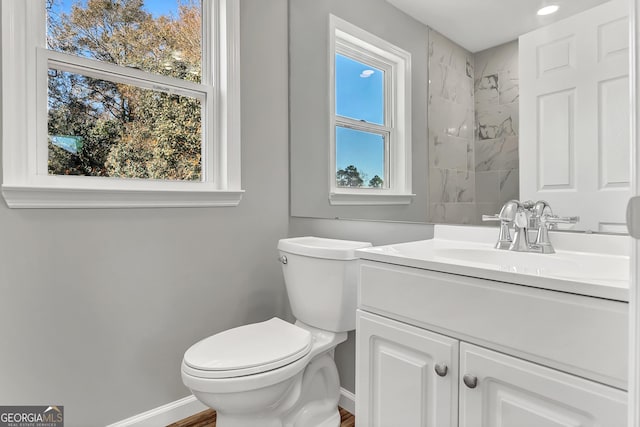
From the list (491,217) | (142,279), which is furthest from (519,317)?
(142,279)

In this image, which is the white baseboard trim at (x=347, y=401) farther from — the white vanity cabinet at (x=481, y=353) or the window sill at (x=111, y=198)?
the window sill at (x=111, y=198)

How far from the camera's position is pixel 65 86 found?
1.40 meters

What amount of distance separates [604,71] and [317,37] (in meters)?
1.33

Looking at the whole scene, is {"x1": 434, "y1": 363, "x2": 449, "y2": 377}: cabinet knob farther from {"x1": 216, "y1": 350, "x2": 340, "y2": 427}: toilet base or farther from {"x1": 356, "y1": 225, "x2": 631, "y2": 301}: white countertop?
{"x1": 216, "y1": 350, "x2": 340, "y2": 427}: toilet base

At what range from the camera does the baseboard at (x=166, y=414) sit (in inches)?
59.3

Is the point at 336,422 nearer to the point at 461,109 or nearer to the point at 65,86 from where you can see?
the point at 461,109

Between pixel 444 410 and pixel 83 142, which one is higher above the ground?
pixel 83 142

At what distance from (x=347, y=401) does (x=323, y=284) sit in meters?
0.67

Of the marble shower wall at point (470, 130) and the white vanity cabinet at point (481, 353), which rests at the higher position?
the marble shower wall at point (470, 130)

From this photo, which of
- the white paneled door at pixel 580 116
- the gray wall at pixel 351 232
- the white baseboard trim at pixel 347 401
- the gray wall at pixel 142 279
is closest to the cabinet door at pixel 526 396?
the white paneled door at pixel 580 116

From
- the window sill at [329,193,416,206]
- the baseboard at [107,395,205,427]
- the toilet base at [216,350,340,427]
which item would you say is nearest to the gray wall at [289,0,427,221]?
the window sill at [329,193,416,206]

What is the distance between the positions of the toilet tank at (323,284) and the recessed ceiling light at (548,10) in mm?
1042

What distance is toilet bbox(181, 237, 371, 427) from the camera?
1.17 m

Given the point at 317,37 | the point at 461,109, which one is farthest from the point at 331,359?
the point at 317,37
